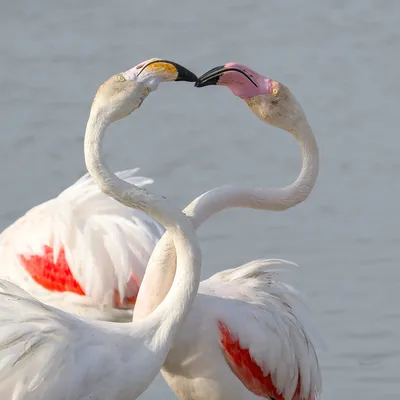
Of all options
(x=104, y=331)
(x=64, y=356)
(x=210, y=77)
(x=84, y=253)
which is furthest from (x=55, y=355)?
(x=84, y=253)

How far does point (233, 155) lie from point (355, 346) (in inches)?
132

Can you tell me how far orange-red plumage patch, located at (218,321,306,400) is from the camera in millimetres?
6492

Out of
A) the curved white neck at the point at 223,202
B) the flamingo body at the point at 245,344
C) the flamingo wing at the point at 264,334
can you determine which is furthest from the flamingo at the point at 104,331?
the flamingo wing at the point at 264,334

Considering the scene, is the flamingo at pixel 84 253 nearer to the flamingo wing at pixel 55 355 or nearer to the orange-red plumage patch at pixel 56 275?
the orange-red plumage patch at pixel 56 275

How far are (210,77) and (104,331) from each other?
1229mm

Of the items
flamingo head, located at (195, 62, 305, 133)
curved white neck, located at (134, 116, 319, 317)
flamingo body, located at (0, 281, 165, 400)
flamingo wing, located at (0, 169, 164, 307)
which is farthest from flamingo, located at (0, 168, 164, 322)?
flamingo body, located at (0, 281, 165, 400)

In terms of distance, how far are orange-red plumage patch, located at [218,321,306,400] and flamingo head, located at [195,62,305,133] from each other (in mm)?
989

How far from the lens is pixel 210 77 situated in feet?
20.5

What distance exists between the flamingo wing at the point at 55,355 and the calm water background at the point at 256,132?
2.50 meters

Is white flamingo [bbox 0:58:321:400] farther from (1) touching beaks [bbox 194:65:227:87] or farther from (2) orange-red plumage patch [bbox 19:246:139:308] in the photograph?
(2) orange-red plumage patch [bbox 19:246:139:308]

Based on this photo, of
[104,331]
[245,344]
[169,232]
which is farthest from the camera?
[245,344]

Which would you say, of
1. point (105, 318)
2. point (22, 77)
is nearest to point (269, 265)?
point (105, 318)

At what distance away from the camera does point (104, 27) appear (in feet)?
49.1

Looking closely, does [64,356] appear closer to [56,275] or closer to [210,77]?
A: [210,77]
